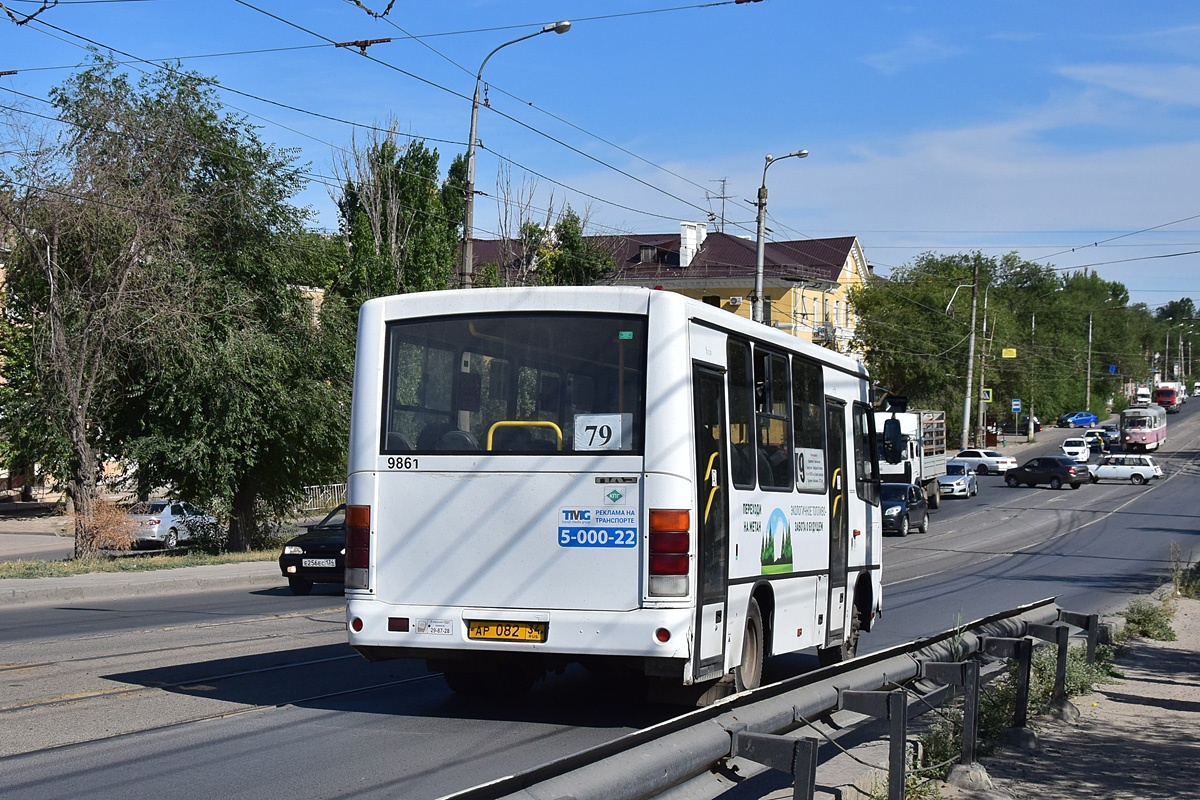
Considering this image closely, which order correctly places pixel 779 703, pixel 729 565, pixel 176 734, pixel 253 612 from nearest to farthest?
1. pixel 779 703
2. pixel 176 734
3. pixel 729 565
4. pixel 253 612

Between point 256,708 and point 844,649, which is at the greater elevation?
point 844,649

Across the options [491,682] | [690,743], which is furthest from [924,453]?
[690,743]

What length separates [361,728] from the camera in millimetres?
8375

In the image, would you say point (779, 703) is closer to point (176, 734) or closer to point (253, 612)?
point (176, 734)

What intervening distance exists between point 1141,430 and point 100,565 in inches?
3165

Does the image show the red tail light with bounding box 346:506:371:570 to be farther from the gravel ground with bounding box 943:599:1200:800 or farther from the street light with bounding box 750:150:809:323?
the street light with bounding box 750:150:809:323

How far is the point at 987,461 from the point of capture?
6988cm

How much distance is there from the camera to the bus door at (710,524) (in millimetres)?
8000

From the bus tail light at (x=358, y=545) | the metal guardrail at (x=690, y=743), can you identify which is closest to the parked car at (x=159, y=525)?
the bus tail light at (x=358, y=545)

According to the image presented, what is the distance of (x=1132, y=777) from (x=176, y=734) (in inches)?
240

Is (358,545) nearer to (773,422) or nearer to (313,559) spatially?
(773,422)

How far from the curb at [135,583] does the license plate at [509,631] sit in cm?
1304

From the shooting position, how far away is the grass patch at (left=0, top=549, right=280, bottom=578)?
2209cm

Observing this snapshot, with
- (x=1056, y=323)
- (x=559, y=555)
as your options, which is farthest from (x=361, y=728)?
(x=1056, y=323)
